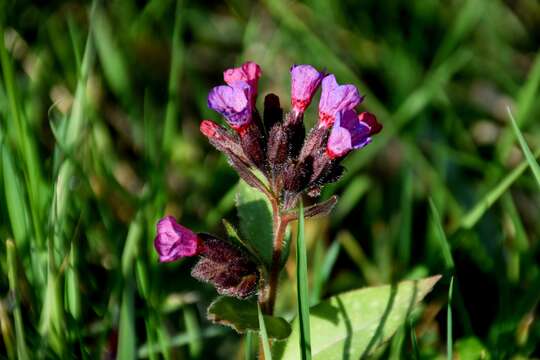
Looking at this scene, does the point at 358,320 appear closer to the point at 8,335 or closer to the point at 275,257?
the point at 275,257

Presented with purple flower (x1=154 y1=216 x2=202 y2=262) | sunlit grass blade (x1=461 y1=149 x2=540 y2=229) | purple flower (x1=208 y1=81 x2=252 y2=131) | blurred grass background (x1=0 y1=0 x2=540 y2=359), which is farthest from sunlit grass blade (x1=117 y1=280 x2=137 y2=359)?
sunlit grass blade (x1=461 y1=149 x2=540 y2=229)

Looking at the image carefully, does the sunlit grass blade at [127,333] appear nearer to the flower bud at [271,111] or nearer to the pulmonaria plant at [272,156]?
the pulmonaria plant at [272,156]

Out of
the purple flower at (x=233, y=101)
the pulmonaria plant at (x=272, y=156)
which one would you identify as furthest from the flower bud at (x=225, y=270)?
the purple flower at (x=233, y=101)

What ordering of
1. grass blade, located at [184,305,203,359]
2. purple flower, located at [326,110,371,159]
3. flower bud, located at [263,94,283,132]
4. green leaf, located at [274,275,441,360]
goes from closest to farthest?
purple flower, located at [326,110,371,159] < green leaf, located at [274,275,441,360] < flower bud, located at [263,94,283,132] < grass blade, located at [184,305,203,359]

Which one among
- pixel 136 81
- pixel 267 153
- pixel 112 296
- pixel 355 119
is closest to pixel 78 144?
pixel 112 296

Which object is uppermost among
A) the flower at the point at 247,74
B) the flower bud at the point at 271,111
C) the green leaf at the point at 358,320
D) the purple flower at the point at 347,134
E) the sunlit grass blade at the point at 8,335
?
the flower at the point at 247,74

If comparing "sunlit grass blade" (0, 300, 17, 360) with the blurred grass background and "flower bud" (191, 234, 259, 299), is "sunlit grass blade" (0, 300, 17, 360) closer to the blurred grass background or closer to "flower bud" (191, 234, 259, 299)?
the blurred grass background
